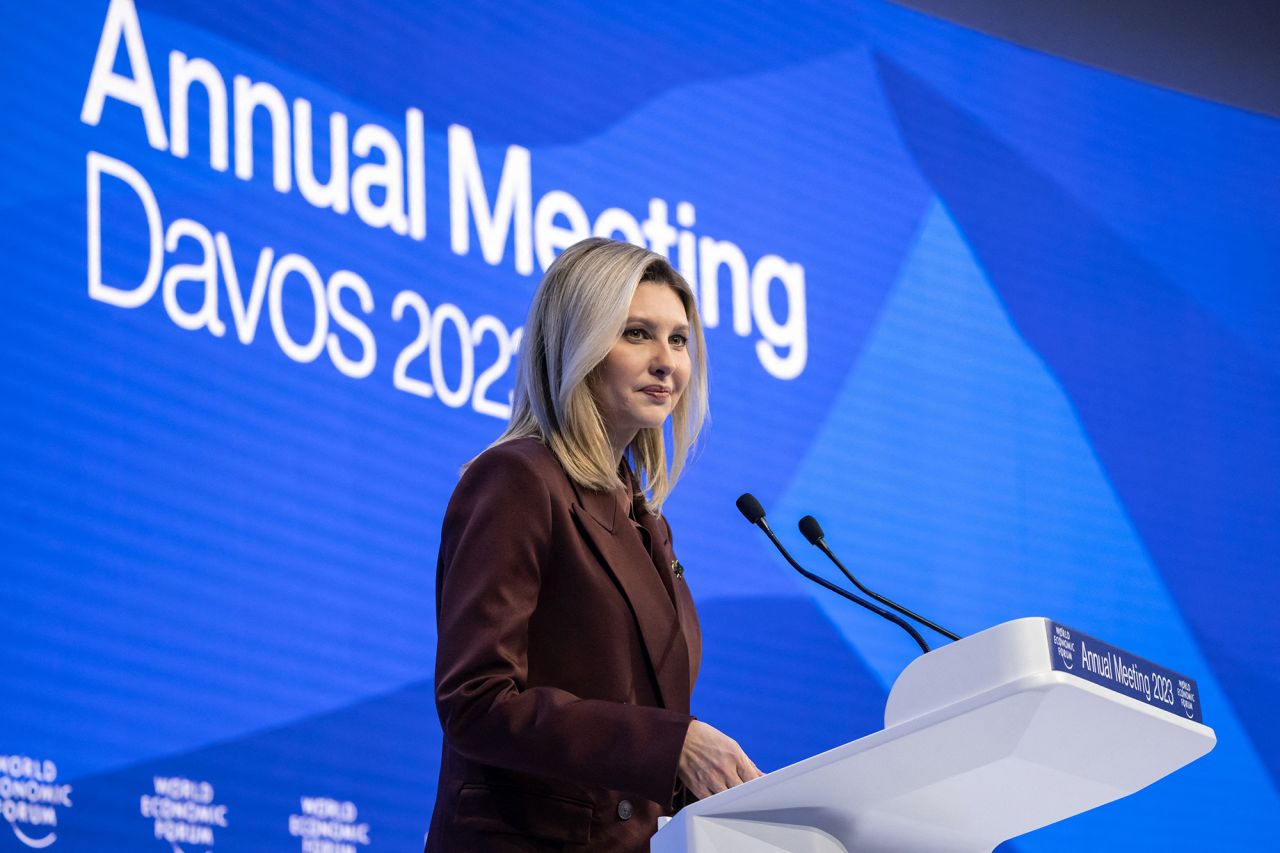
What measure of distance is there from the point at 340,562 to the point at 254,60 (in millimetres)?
946

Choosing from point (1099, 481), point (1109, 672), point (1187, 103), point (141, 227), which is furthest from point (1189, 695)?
point (1187, 103)

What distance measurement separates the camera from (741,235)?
148 inches

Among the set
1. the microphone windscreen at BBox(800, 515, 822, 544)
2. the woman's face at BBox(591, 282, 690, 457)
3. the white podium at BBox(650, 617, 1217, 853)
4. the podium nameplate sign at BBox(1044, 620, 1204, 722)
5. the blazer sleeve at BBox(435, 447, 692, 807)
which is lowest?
the white podium at BBox(650, 617, 1217, 853)

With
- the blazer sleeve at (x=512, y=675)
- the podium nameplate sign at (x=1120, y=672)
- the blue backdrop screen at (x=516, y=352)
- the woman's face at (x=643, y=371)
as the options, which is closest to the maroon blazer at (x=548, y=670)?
the blazer sleeve at (x=512, y=675)

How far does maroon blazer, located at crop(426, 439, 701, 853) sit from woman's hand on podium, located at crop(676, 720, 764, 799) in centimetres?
1

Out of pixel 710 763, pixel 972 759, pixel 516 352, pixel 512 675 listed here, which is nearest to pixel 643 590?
pixel 512 675

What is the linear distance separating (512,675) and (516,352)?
172 cm

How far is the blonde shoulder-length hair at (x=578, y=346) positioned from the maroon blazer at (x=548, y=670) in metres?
0.05

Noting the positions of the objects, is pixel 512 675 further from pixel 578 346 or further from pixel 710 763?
pixel 578 346

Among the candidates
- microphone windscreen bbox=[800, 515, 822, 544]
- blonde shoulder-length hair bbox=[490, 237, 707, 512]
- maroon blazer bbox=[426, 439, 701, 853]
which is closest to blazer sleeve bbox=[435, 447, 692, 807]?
maroon blazer bbox=[426, 439, 701, 853]

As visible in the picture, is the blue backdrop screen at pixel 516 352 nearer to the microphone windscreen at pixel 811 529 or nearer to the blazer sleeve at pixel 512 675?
the blazer sleeve at pixel 512 675

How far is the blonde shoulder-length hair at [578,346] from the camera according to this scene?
6.41 feet

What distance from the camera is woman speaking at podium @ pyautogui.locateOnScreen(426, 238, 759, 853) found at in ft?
5.39

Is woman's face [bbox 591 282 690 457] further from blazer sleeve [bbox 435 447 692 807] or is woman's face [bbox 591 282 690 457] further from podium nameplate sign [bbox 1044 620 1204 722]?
podium nameplate sign [bbox 1044 620 1204 722]
